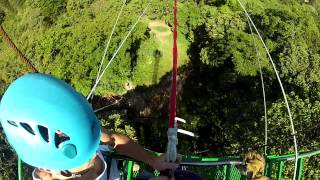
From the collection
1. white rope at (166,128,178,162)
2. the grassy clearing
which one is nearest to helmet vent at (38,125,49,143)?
white rope at (166,128,178,162)

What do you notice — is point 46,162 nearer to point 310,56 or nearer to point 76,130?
point 76,130

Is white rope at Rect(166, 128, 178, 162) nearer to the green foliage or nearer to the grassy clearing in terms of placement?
the green foliage

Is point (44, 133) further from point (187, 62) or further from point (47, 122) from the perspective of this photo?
point (187, 62)

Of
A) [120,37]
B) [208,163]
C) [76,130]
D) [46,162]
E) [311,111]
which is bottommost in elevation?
[120,37]

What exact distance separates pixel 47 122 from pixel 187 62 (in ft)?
76.3

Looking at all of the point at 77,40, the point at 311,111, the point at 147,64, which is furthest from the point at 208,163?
the point at 77,40

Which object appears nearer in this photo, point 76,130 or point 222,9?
point 76,130

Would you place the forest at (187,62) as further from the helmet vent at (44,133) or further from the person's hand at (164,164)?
the helmet vent at (44,133)

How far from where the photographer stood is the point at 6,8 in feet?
105

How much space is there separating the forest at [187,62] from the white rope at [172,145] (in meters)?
13.1

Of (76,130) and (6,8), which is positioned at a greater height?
(76,130)

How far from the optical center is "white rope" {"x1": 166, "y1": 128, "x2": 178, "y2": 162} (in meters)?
2.55

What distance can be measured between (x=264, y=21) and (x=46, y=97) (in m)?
24.6

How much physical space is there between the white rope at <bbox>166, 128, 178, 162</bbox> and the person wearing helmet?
0.04 m
